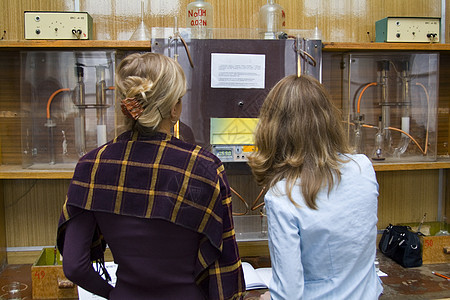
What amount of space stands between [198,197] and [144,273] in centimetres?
21

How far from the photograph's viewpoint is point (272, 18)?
6.00ft

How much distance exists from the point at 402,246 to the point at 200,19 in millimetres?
1298

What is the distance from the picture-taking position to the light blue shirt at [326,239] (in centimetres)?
92

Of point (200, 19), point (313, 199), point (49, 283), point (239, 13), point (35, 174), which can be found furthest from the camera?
point (239, 13)

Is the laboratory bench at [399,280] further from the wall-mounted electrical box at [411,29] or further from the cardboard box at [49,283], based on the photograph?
the wall-mounted electrical box at [411,29]

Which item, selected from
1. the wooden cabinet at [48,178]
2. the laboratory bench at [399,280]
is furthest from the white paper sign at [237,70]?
the laboratory bench at [399,280]

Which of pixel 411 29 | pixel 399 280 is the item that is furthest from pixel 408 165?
pixel 411 29

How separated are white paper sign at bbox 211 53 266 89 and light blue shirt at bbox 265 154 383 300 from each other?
757 mm

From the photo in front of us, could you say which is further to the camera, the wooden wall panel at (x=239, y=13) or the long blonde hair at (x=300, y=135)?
the wooden wall panel at (x=239, y=13)

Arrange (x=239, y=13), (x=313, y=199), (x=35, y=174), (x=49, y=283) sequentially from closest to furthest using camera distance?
(x=313, y=199)
(x=49, y=283)
(x=35, y=174)
(x=239, y=13)

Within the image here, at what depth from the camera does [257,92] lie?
1683mm

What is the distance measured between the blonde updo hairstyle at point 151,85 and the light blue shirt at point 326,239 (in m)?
0.31

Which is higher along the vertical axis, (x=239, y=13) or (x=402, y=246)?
(x=239, y=13)

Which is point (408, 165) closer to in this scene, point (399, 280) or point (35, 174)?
point (399, 280)
